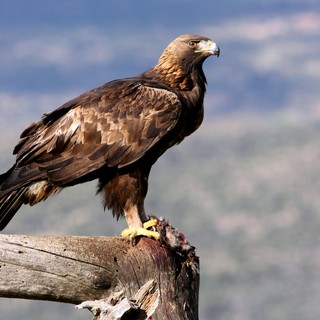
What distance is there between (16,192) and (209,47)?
7.78 ft

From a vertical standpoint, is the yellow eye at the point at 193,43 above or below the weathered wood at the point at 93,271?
above

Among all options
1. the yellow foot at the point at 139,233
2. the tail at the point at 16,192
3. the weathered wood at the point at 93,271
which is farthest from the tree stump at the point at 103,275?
the tail at the point at 16,192

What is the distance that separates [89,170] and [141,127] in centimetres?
59

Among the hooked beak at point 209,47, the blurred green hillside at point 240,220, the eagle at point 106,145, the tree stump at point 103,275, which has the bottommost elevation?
the tree stump at point 103,275

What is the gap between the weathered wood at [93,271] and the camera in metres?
9.55

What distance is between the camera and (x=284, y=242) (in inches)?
2714

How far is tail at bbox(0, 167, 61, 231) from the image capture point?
11.0 m

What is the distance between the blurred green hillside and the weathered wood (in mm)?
38833

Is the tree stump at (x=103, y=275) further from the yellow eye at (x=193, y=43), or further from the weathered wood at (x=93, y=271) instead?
the yellow eye at (x=193, y=43)

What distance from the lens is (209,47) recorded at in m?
12.2

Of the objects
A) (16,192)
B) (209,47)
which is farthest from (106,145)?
(209,47)

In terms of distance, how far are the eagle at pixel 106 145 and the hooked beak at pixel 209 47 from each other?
62 centimetres

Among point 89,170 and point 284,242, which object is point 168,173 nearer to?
point 284,242

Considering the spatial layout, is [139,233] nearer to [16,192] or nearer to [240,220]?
[16,192]
